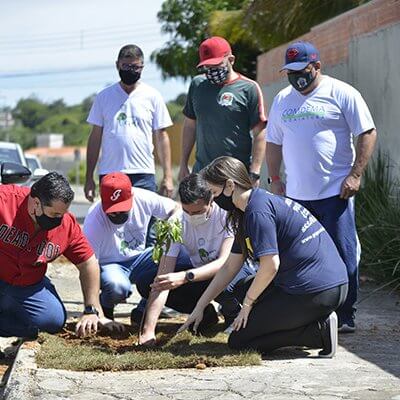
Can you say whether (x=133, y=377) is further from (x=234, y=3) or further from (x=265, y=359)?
(x=234, y=3)

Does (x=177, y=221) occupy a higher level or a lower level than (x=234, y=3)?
lower

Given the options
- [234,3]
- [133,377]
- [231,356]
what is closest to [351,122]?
[231,356]

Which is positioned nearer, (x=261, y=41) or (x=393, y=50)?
(x=393, y=50)

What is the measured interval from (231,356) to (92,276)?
4.41ft

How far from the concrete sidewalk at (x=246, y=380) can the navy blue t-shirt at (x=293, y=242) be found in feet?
1.61

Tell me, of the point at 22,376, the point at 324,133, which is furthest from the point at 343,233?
the point at 22,376

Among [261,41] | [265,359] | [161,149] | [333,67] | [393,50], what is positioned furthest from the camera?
[261,41]

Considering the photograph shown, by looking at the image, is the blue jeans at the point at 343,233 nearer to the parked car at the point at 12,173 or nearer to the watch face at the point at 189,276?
the watch face at the point at 189,276

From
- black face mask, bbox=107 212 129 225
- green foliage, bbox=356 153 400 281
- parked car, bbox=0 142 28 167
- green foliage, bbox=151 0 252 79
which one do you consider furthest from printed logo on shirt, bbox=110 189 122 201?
green foliage, bbox=151 0 252 79

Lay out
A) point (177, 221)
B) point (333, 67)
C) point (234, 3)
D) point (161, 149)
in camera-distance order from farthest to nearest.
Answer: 1. point (234, 3)
2. point (333, 67)
3. point (161, 149)
4. point (177, 221)

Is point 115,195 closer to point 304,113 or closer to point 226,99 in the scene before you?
point 226,99

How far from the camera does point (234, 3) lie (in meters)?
25.0

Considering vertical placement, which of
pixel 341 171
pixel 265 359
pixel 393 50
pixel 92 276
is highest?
pixel 393 50

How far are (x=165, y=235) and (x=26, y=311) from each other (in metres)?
1.10
